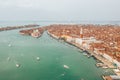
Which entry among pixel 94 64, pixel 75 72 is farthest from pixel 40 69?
pixel 94 64

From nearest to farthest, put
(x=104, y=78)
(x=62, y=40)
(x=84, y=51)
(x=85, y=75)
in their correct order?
(x=104, y=78)
(x=85, y=75)
(x=84, y=51)
(x=62, y=40)

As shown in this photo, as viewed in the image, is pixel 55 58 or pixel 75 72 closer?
pixel 75 72

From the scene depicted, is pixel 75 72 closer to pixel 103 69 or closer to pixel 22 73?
pixel 103 69

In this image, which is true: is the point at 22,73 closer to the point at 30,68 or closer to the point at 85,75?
the point at 30,68

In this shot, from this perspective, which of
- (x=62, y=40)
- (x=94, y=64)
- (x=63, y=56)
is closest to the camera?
(x=94, y=64)

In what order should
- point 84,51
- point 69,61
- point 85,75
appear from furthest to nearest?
point 84,51 < point 69,61 < point 85,75

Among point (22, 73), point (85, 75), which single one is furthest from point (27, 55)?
point (85, 75)

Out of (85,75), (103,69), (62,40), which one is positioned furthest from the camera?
(62,40)

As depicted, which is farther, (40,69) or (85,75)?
(40,69)
